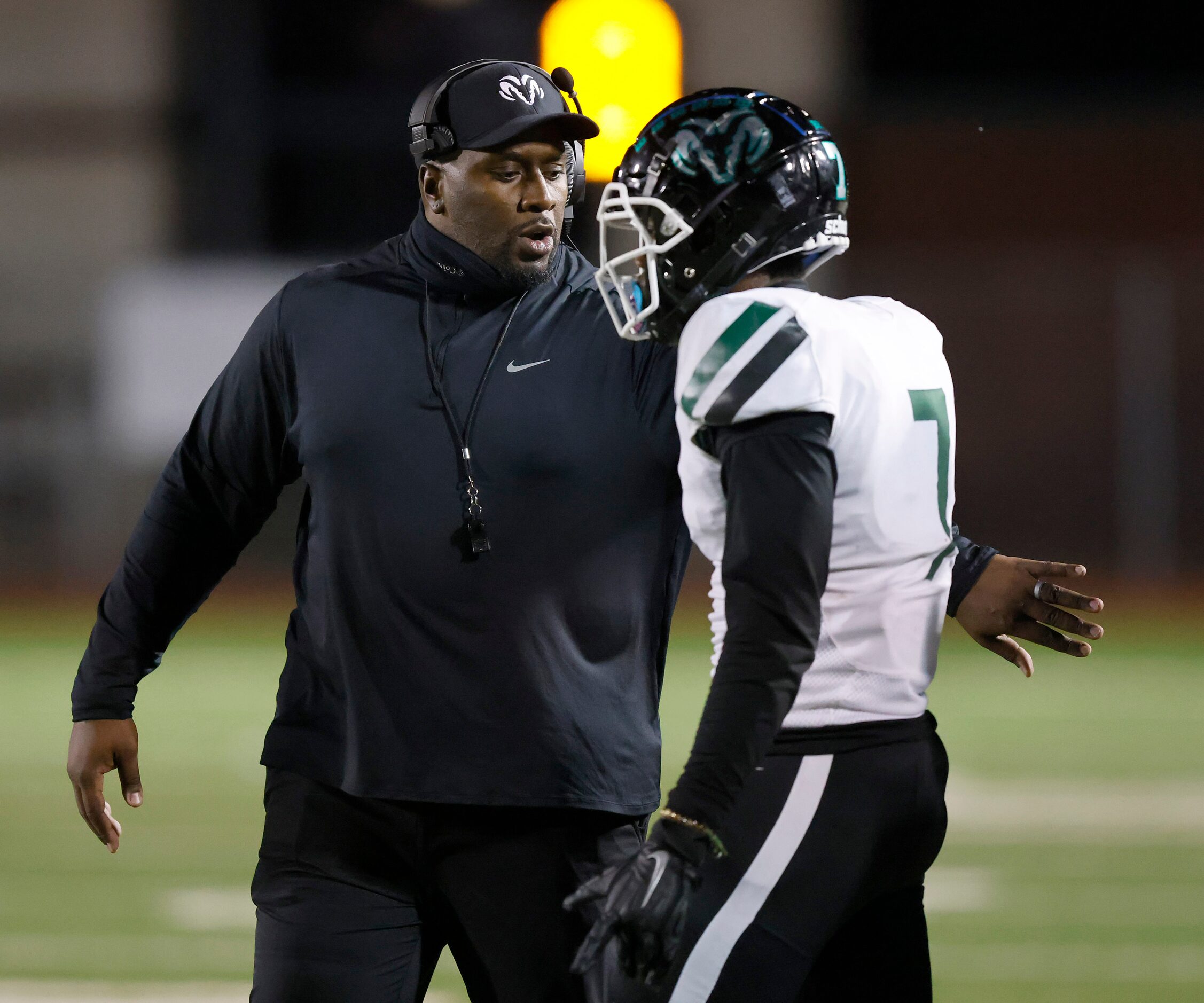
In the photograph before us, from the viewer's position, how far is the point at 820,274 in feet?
49.1

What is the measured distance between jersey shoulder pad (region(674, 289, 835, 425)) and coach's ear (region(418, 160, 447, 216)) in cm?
85

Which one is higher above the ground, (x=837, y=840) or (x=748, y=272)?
(x=748, y=272)

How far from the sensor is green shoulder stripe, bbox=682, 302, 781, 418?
2.03 m

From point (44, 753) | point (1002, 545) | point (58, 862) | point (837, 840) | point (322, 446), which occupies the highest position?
point (322, 446)

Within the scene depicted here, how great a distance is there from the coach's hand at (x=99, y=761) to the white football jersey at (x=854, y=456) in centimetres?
113

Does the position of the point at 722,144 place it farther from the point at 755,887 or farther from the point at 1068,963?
the point at 1068,963

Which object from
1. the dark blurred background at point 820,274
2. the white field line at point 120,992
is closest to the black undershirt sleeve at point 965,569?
the white field line at point 120,992

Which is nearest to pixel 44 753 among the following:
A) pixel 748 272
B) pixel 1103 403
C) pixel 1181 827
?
pixel 1181 827

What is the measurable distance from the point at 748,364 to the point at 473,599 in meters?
0.73

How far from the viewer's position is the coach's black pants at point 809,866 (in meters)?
2.08

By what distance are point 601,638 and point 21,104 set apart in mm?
14363

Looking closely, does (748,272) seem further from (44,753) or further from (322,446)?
(44,753)

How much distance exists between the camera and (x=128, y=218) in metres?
15.5

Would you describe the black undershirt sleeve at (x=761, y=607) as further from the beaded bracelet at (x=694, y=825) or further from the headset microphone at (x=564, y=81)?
the headset microphone at (x=564, y=81)
